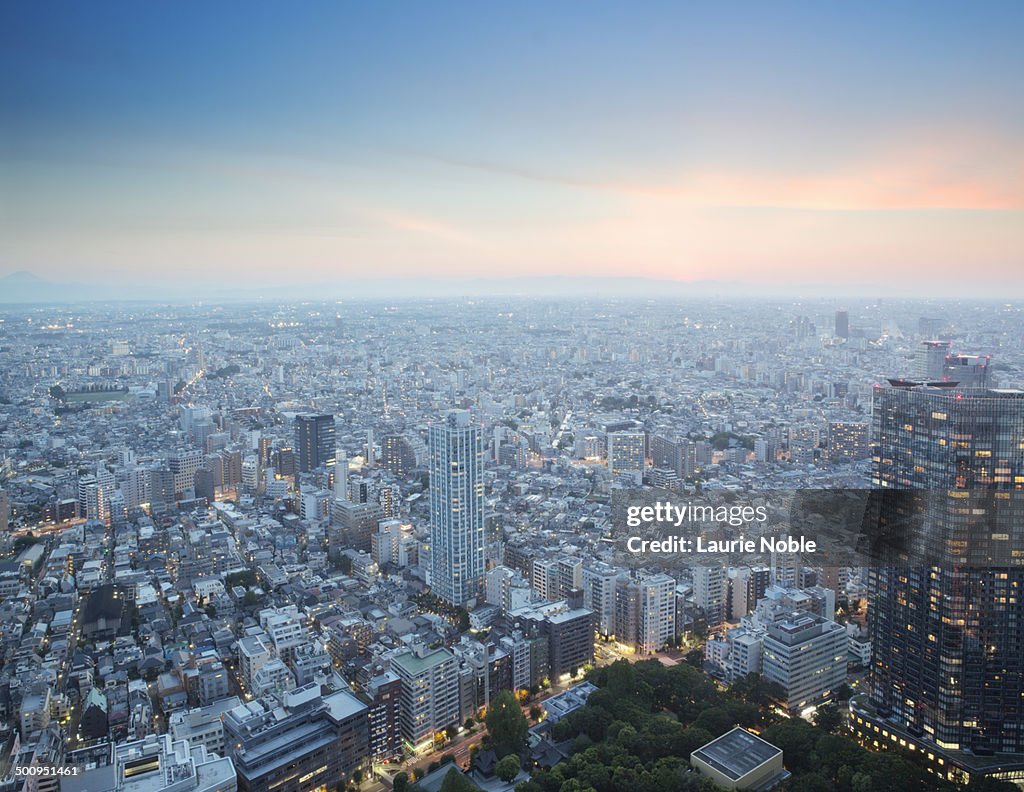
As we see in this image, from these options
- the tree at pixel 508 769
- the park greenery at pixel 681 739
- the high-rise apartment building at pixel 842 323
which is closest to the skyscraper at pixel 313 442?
the park greenery at pixel 681 739

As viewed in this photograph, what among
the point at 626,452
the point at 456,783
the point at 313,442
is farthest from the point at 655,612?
the point at 313,442

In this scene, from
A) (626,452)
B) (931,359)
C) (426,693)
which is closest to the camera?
(426,693)

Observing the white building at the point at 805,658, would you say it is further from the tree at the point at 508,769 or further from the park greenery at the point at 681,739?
the tree at the point at 508,769

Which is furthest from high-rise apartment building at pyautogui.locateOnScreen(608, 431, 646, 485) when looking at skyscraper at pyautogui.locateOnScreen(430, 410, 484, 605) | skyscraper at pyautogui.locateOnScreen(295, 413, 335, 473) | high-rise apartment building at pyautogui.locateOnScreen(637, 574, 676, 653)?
high-rise apartment building at pyautogui.locateOnScreen(637, 574, 676, 653)

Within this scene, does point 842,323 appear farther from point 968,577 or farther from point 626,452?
point 968,577

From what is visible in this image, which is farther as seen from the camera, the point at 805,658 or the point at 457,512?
the point at 457,512
